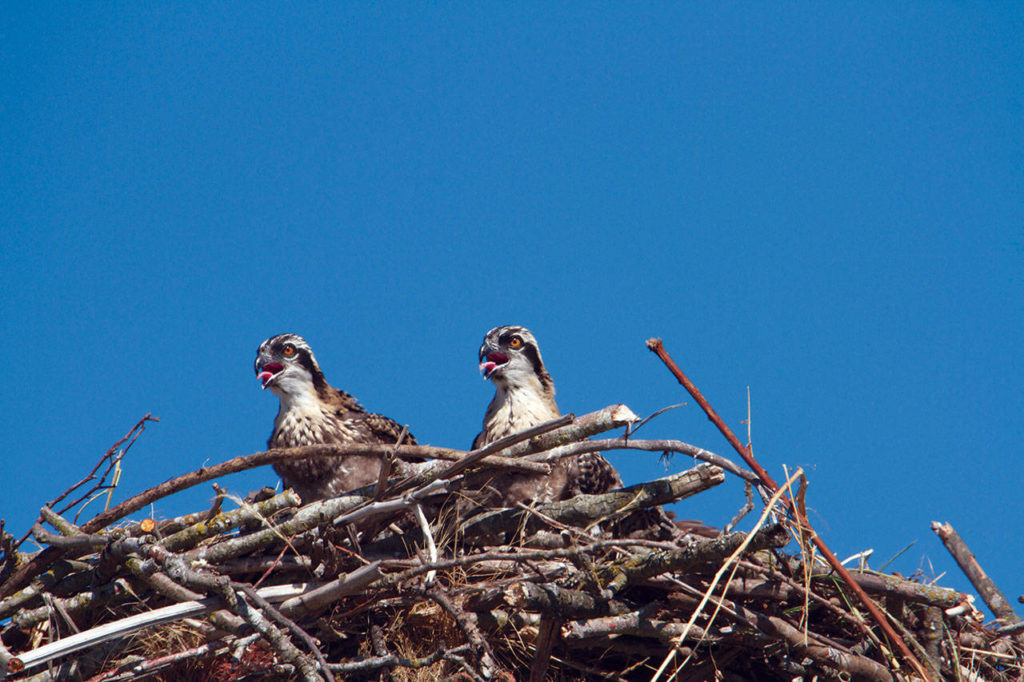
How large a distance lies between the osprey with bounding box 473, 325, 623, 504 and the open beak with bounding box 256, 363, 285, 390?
62.1 inches

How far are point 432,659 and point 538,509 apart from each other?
1.26m

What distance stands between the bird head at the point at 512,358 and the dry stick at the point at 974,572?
3.09 m

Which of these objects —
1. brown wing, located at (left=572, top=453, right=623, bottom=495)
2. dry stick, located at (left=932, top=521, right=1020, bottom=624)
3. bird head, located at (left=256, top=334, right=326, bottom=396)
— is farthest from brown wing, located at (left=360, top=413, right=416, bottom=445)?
dry stick, located at (left=932, top=521, right=1020, bottom=624)

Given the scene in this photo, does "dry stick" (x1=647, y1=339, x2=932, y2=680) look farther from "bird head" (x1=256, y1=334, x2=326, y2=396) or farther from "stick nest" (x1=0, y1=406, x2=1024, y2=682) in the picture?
"bird head" (x1=256, y1=334, x2=326, y2=396)

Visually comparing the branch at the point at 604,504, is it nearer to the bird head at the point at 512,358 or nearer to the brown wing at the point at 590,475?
the brown wing at the point at 590,475

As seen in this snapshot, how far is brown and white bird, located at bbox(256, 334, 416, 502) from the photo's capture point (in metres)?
7.55

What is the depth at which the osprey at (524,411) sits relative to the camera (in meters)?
7.26

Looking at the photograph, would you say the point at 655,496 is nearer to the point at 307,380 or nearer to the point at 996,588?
the point at 996,588

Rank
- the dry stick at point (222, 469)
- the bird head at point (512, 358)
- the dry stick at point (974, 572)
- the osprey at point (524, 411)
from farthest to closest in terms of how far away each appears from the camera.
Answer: the bird head at point (512, 358) < the osprey at point (524, 411) < the dry stick at point (974, 572) < the dry stick at point (222, 469)

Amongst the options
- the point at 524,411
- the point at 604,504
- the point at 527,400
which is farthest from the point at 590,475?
the point at 604,504

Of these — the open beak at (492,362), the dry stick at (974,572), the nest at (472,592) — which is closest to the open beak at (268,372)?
the open beak at (492,362)

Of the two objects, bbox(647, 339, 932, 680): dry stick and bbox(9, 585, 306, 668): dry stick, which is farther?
bbox(9, 585, 306, 668): dry stick

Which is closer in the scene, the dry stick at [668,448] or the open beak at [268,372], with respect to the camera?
the dry stick at [668,448]

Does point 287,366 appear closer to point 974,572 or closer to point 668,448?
point 668,448
